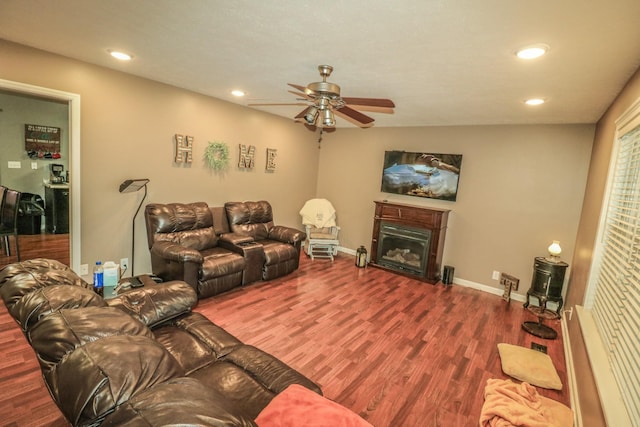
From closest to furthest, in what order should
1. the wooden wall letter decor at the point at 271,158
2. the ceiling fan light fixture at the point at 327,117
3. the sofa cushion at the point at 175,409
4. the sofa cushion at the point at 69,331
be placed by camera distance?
the sofa cushion at the point at 175,409
the sofa cushion at the point at 69,331
the ceiling fan light fixture at the point at 327,117
the wooden wall letter decor at the point at 271,158

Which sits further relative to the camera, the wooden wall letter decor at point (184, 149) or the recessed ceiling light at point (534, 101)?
the wooden wall letter decor at point (184, 149)

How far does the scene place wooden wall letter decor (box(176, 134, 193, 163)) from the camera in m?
3.93

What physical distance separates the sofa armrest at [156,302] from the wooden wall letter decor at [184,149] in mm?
2278

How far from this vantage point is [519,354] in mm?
2740

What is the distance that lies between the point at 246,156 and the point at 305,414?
13.8 feet

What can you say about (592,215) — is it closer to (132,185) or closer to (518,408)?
(518,408)

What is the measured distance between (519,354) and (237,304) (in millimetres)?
2801

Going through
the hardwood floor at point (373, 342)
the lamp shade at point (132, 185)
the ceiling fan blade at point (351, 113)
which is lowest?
the hardwood floor at point (373, 342)

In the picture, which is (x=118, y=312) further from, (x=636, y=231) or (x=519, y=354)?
(x=519, y=354)

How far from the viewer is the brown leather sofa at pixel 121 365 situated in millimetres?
797

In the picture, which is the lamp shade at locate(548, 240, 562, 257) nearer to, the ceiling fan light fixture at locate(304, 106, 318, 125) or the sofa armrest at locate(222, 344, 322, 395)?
the ceiling fan light fixture at locate(304, 106, 318, 125)

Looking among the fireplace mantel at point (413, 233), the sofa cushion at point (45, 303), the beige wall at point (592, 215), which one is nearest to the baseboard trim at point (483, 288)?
the fireplace mantel at point (413, 233)

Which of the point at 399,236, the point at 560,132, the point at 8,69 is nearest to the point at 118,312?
the point at 8,69

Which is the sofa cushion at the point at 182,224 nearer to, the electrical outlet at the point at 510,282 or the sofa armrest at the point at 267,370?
the sofa armrest at the point at 267,370
